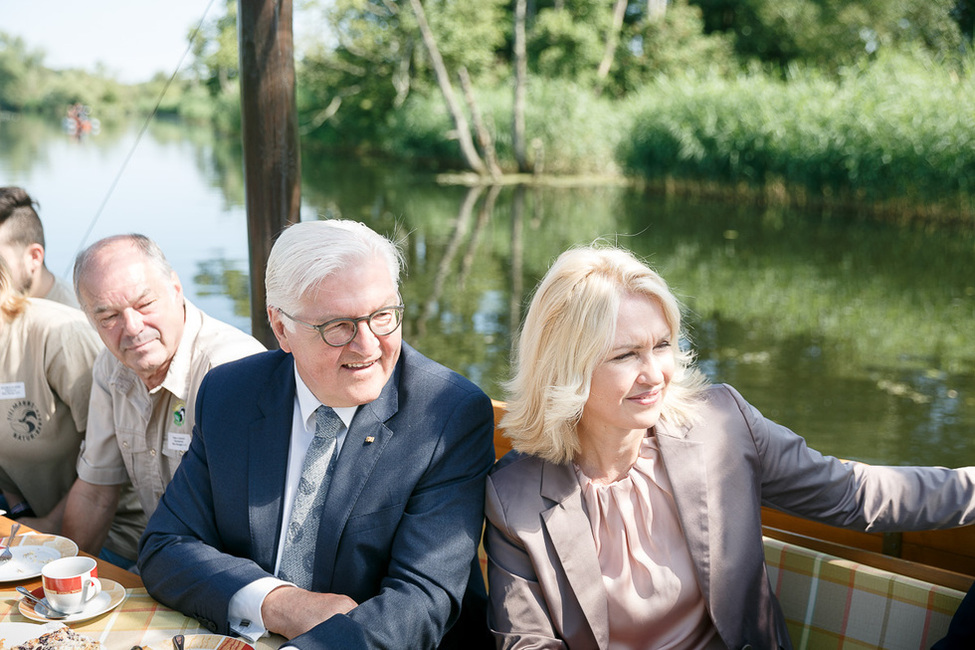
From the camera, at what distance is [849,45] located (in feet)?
83.4

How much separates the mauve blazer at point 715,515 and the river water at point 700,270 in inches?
13.1

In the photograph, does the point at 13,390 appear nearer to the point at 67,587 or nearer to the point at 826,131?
the point at 67,587

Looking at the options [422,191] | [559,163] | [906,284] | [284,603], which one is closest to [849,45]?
[559,163]

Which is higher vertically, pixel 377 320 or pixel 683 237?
pixel 377 320

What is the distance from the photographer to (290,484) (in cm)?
173

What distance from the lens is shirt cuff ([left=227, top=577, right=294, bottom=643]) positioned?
156 cm

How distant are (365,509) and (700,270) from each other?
997cm

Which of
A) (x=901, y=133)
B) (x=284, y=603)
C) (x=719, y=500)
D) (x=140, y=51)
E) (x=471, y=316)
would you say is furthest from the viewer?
(x=901, y=133)

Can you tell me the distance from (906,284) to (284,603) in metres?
10.1

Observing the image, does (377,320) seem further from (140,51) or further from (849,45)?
(849,45)

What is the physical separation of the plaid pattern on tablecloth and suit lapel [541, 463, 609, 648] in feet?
1.39

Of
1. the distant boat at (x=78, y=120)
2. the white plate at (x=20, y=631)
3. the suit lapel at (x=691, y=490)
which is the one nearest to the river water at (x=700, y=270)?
the distant boat at (x=78, y=120)

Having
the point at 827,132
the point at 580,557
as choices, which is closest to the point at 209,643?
the point at 580,557

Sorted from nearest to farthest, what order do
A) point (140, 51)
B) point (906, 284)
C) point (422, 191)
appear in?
point (140, 51), point (906, 284), point (422, 191)
